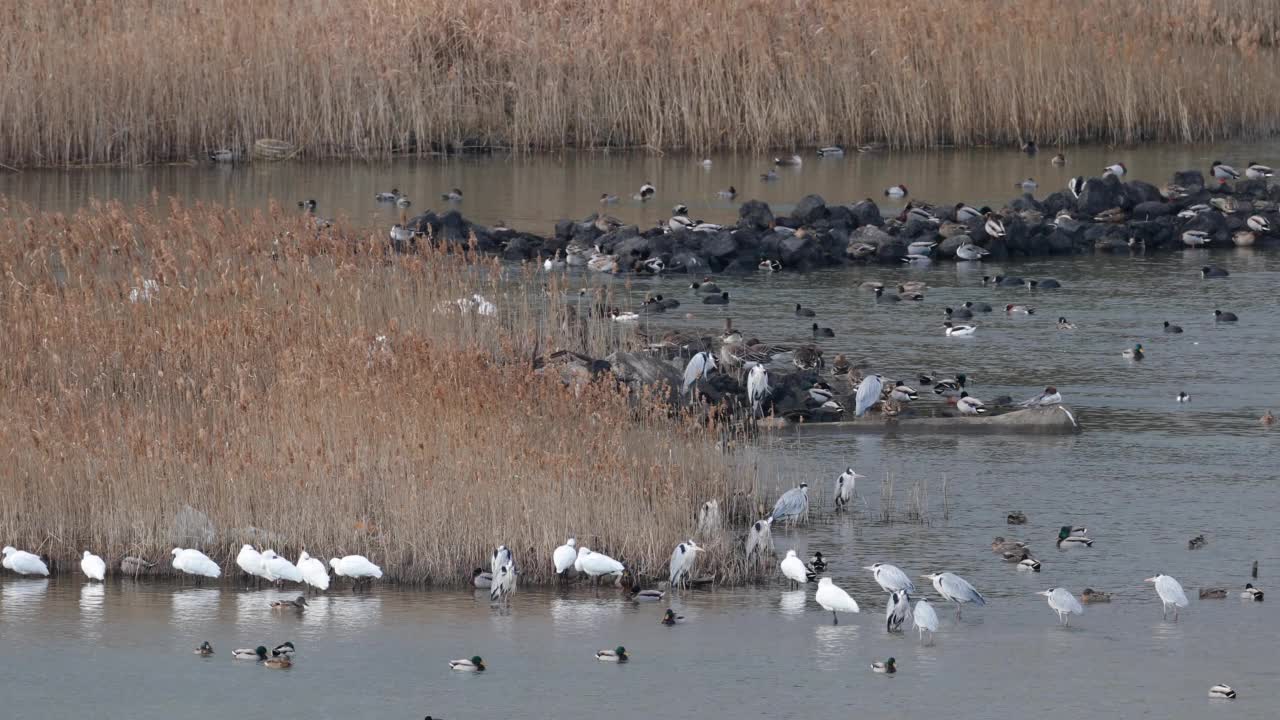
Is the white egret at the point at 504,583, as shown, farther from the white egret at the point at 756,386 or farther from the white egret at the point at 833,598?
the white egret at the point at 756,386

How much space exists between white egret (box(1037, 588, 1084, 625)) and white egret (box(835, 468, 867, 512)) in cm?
216

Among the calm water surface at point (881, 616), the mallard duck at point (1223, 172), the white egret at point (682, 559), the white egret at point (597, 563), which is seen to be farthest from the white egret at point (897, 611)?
the mallard duck at point (1223, 172)

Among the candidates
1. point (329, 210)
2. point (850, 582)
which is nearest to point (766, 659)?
point (850, 582)

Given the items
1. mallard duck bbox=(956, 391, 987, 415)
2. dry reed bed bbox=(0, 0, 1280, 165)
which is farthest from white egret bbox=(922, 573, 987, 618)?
dry reed bed bbox=(0, 0, 1280, 165)

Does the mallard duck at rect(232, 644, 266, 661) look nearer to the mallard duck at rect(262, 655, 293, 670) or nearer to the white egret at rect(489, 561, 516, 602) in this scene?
the mallard duck at rect(262, 655, 293, 670)

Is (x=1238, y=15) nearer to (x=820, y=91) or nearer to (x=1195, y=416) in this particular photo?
(x=820, y=91)

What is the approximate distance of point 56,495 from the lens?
1019 centimetres

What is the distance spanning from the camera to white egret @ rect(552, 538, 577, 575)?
9.38 metres

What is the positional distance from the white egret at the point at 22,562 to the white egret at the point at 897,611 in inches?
174

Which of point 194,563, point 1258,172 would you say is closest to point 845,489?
point 194,563

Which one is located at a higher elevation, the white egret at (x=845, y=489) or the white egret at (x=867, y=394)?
the white egret at (x=867, y=394)

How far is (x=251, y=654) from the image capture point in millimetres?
8414

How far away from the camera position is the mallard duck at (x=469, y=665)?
818 centimetres

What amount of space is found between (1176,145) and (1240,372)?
1370 cm
